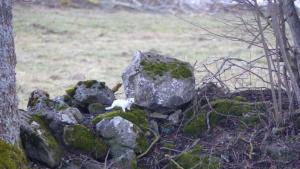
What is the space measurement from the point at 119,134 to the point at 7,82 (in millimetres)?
1115

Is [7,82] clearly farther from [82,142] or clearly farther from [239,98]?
[239,98]

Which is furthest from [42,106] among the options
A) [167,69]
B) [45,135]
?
[167,69]

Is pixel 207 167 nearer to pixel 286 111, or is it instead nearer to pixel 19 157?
pixel 286 111

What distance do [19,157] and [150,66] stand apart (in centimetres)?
218

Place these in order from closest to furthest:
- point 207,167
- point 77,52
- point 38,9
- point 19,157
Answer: point 19,157, point 207,167, point 77,52, point 38,9

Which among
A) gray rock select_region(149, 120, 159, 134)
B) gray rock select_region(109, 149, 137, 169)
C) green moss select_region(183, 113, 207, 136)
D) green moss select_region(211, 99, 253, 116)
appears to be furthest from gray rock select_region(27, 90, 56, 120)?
green moss select_region(211, 99, 253, 116)

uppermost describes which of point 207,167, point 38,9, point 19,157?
point 38,9

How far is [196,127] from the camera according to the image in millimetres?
5418

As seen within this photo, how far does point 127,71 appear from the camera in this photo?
5641 millimetres

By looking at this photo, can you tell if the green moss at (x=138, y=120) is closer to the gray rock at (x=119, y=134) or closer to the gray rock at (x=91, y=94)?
the gray rock at (x=119, y=134)

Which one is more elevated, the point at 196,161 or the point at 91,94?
the point at 91,94

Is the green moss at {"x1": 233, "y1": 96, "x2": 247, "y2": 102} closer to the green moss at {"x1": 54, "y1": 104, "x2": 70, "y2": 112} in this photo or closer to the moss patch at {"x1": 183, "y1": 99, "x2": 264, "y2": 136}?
the moss patch at {"x1": 183, "y1": 99, "x2": 264, "y2": 136}

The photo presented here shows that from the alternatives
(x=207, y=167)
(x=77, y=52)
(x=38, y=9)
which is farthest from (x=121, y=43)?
(x=207, y=167)

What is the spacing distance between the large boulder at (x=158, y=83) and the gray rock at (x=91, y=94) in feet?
0.89
